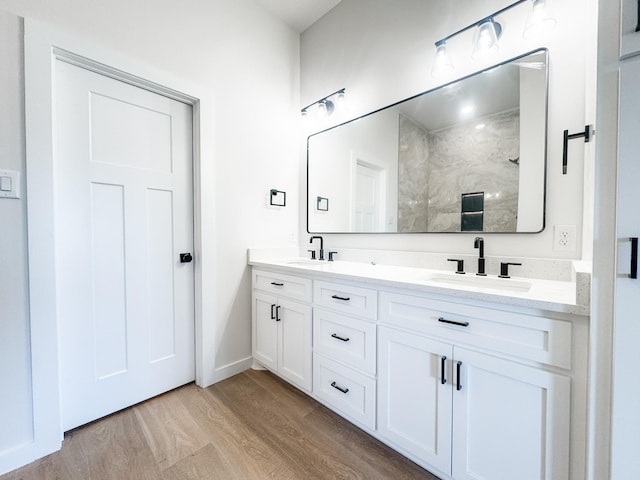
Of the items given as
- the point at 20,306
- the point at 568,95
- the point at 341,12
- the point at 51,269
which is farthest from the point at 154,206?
the point at 568,95

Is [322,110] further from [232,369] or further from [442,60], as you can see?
[232,369]

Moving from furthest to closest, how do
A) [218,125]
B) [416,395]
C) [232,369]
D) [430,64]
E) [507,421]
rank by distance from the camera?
[232,369], [218,125], [430,64], [416,395], [507,421]

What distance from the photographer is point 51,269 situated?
132 cm

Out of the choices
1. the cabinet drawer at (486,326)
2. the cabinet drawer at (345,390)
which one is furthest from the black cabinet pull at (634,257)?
the cabinet drawer at (345,390)

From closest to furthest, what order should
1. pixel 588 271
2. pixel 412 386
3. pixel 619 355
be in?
pixel 619 355 → pixel 588 271 → pixel 412 386

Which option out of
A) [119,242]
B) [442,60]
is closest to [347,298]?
[119,242]

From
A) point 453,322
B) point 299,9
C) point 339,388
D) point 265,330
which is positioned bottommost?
point 339,388

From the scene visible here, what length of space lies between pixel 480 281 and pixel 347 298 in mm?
716

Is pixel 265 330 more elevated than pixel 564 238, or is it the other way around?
pixel 564 238

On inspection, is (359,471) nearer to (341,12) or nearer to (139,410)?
(139,410)

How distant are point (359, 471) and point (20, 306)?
1746mm

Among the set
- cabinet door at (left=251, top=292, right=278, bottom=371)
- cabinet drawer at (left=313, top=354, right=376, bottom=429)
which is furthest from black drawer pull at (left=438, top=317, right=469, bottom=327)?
cabinet door at (left=251, top=292, right=278, bottom=371)

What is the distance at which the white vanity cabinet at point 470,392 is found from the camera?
35.3 inches

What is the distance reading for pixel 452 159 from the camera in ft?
5.32
